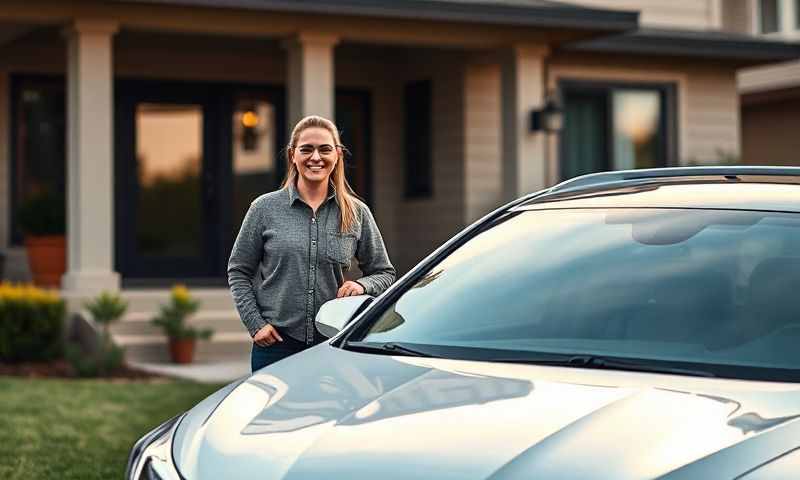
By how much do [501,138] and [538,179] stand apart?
0.82 meters

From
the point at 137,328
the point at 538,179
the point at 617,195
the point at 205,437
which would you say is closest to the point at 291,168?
the point at 617,195

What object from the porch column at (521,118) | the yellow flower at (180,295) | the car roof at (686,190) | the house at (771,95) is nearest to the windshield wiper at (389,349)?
the car roof at (686,190)

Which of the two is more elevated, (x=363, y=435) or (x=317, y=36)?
(x=317, y=36)

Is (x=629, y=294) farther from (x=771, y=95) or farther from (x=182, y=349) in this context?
(x=771, y=95)

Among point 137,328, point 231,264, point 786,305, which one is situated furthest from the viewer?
point 137,328

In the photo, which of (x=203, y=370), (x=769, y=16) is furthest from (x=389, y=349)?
(x=769, y=16)

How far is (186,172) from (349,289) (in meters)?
12.4

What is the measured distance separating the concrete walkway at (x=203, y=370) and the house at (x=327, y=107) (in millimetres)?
531

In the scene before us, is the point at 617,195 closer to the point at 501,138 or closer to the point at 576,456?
the point at 576,456

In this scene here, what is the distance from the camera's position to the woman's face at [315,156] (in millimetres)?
5574

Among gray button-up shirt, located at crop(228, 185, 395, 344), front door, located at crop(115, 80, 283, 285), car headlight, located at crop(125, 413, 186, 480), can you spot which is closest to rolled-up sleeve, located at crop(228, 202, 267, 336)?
gray button-up shirt, located at crop(228, 185, 395, 344)

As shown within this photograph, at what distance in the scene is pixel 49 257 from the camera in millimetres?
15523

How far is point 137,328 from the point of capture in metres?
14.1

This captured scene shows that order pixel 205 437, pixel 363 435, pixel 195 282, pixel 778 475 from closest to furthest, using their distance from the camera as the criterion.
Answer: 1. pixel 778 475
2. pixel 363 435
3. pixel 205 437
4. pixel 195 282
